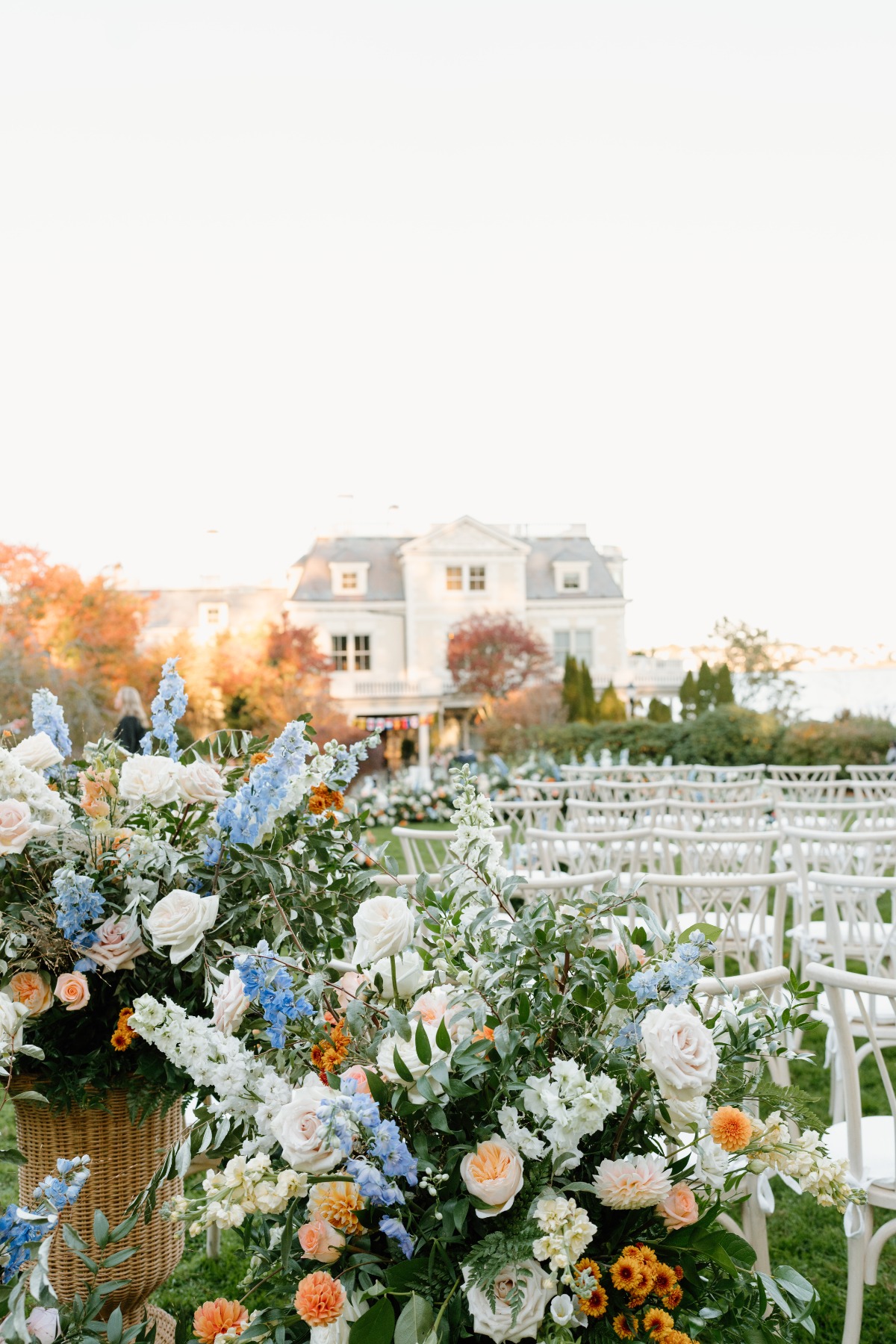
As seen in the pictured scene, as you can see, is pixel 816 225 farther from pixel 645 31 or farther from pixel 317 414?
pixel 317 414

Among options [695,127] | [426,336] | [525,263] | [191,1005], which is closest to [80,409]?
[426,336]

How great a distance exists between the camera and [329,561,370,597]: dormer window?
85.2 feet

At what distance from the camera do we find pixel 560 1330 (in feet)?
2.77

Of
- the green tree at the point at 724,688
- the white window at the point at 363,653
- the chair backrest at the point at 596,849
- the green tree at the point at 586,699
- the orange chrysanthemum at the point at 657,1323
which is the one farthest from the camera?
the white window at the point at 363,653

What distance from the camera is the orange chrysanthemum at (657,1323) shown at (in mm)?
853

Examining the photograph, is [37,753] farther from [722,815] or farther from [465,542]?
[465,542]

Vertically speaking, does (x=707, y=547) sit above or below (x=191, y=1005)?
above

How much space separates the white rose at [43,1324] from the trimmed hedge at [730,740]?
40.0 feet

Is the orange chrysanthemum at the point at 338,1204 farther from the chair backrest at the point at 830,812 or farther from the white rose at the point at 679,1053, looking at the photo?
the chair backrest at the point at 830,812

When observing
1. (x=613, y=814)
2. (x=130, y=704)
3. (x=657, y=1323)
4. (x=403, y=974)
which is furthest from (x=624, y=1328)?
(x=130, y=704)

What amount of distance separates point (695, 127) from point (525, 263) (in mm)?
5238

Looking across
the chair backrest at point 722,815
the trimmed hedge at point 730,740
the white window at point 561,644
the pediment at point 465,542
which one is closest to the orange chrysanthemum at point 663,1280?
the chair backrest at point 722,815

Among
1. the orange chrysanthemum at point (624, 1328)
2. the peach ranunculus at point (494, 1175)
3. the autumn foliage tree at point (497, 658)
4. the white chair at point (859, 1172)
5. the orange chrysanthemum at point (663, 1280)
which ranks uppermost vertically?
the autumn foliage tree at point (497, 658)

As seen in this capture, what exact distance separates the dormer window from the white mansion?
29 millimetres
